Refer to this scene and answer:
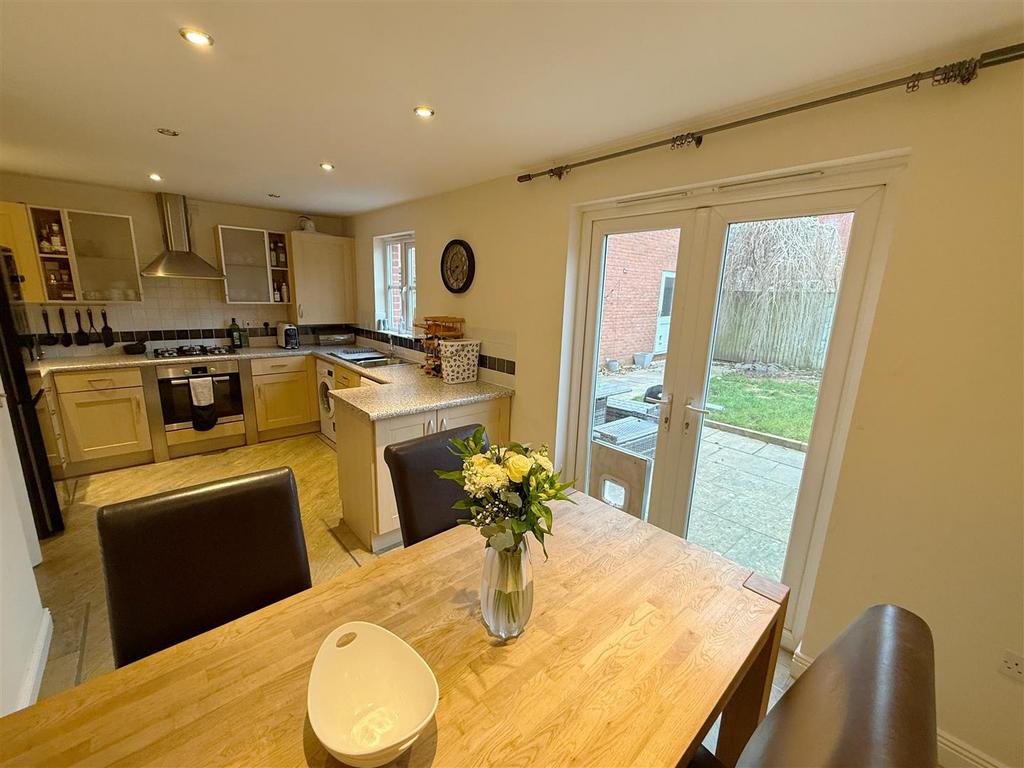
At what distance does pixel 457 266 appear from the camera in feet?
10.3

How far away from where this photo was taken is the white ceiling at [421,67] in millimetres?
1131

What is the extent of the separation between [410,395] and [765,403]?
1.93m

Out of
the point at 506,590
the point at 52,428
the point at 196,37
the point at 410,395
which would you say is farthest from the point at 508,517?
the point at 52,428

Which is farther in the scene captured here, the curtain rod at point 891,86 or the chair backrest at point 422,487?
the chair backrest at point 422,487

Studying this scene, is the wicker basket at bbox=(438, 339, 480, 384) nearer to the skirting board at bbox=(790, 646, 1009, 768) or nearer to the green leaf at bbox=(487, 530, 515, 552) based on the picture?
the green leaf at bbox=(487, 530, 515, 552)

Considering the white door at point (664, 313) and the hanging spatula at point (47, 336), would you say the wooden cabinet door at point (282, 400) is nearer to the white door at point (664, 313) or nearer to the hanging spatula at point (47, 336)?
the hanging spatula at point (47, 336)

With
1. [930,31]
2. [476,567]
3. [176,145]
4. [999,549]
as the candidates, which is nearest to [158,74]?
[176,145]

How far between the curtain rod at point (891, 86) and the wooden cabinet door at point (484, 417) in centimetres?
163

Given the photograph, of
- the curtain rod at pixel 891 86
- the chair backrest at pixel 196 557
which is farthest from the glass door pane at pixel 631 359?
the chair backrest at pixel 196 557

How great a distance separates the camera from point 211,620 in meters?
1.09

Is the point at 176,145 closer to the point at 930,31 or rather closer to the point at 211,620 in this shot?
the point at 211,620

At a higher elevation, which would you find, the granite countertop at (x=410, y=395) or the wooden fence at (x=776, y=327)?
the wooden fence at (x=776, y=327)

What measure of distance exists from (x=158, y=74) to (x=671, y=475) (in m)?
2.75

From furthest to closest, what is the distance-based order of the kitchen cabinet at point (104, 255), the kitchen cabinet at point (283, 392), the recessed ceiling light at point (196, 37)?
1. the kitchen cabinet at point (283, 392)
2. the kitchen cabinet at point (104, 255)
3. the recessed ceiling light at point (196, 37)
